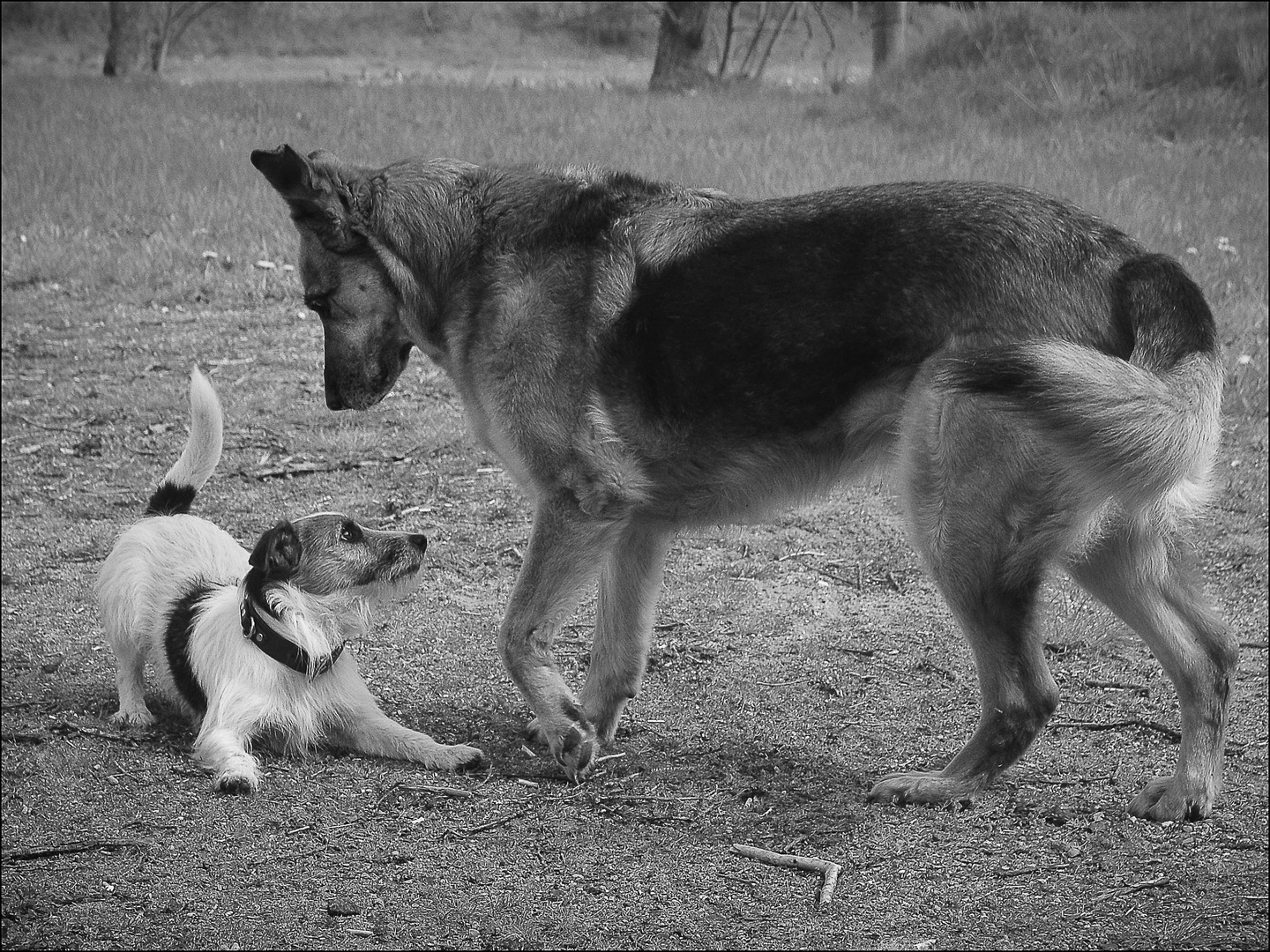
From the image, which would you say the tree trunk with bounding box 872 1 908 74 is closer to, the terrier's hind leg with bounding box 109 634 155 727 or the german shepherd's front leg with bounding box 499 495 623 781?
the german shepherd's front leg with bounding box 499 495 623 781

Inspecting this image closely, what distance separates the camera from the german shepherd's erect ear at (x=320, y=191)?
4059 millimetres

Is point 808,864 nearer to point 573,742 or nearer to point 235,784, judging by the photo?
point 573,742

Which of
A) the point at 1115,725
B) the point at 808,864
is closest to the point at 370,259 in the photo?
the point at 808,864

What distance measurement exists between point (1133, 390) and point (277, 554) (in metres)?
2.62

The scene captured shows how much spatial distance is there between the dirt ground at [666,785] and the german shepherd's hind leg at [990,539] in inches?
13.9

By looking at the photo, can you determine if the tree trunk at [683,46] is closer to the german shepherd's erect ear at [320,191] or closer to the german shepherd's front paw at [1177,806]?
the german shepherd's erect ear at [320,191]

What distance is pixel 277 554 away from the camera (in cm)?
423

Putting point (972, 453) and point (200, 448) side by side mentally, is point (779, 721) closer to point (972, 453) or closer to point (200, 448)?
point (972, 453)

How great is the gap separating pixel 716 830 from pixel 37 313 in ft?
25.0

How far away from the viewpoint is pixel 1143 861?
3.58 m

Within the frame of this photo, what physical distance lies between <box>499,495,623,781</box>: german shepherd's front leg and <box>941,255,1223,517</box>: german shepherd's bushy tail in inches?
47.3

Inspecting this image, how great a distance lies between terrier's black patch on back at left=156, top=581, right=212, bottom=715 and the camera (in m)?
4.39

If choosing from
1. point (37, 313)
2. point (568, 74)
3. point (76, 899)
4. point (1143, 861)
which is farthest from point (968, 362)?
point (568, 74)

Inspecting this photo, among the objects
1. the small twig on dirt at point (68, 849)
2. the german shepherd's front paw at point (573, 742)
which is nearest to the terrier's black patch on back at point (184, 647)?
the small twig on dirt at point (68, 849)
